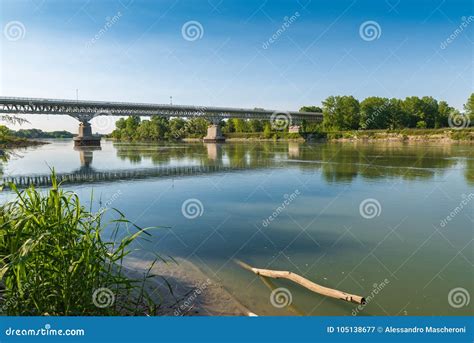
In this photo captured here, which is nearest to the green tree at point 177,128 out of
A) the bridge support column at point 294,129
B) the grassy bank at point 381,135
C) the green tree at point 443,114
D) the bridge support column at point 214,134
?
the grassy bank at point 381,135

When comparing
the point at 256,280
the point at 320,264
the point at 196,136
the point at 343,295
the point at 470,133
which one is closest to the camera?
the point at 343,295

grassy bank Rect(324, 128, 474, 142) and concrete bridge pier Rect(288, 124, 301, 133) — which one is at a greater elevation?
concrete bridge pier Rect(288, 124, 301, 133)

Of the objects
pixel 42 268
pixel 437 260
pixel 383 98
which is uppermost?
pixel 383 98

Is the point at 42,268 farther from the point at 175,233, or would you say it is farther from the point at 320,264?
the point at 175,233

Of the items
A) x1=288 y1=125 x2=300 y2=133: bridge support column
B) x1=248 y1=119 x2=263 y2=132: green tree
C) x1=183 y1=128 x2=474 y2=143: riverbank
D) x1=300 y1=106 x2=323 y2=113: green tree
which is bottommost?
x1=183 y1=128 x2=474 y2=143: riverbank

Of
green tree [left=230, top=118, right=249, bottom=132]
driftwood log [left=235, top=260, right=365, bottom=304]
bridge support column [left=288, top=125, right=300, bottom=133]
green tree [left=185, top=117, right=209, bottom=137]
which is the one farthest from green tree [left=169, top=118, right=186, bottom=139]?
driftwood log [left=235, top=260, right=365, bottom=304]

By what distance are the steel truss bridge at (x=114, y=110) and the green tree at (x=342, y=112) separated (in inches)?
475

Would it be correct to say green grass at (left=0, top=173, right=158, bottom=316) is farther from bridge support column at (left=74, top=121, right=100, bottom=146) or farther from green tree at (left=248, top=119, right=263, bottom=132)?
green tree at (left=248, top=119, right=263, bottom=132)

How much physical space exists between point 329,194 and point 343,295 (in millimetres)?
14034

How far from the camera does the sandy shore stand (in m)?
7.39

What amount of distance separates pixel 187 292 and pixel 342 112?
406 feet

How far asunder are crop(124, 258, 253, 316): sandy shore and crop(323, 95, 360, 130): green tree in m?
121

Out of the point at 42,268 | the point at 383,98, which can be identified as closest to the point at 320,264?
the point at 42,268

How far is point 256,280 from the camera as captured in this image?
9023 mm
